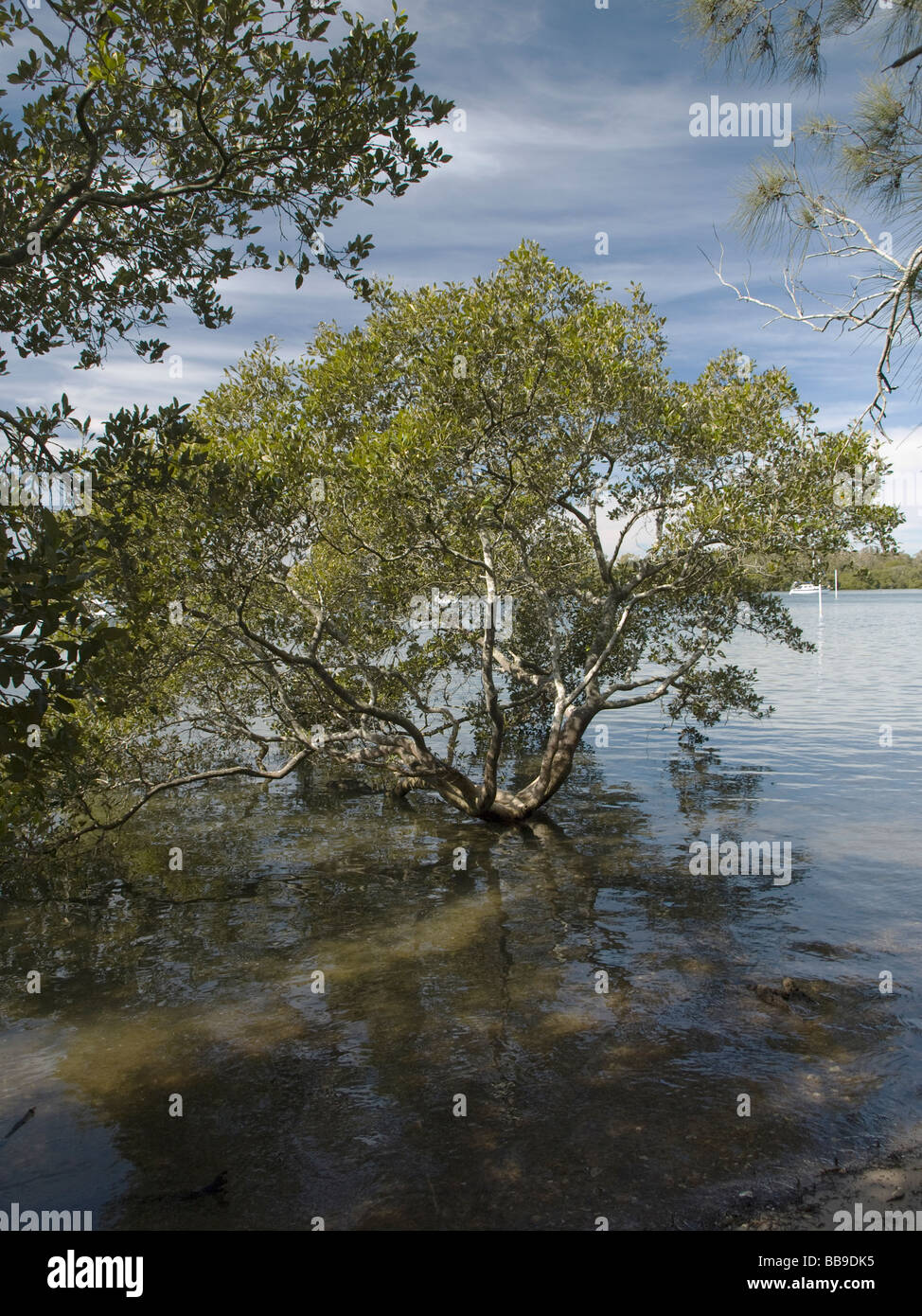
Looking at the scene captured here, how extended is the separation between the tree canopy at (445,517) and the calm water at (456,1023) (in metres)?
2.41

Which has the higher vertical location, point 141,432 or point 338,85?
point 338,85

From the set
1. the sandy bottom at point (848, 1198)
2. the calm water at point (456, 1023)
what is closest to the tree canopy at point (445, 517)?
the calm water at point (456, 1023)

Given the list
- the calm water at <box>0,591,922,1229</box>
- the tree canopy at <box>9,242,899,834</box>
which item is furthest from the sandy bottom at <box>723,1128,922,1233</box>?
the tree canopy at <box>9,242,899,834</box>

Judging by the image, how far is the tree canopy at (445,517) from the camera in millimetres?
14828

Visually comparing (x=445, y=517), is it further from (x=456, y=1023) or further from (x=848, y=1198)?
(x=848, y=1198)

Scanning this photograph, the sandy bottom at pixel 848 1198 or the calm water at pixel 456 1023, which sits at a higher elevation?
the sandy bottom at pixel 848 1198

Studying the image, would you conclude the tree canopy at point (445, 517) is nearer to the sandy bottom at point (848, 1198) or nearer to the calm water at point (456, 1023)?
the calm water at point (456, 1023)

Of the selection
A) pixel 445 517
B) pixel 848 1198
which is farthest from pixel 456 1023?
pixel 445 517

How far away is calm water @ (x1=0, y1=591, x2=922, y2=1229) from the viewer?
7898 millimetres

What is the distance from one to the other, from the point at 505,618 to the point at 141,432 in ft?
58.8

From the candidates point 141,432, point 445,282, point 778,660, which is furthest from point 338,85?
point 778,660

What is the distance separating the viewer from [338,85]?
25.7 ft

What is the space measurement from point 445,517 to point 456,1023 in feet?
30.3
